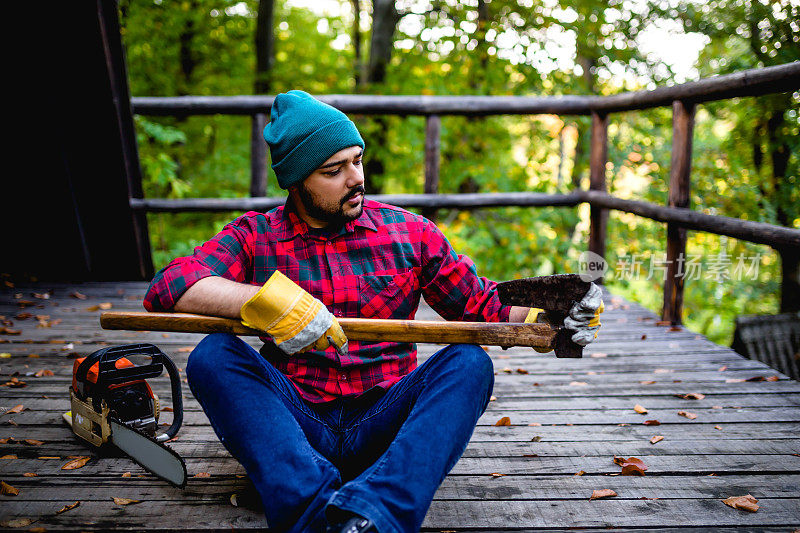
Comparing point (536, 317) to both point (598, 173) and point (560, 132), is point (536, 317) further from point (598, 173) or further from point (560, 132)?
point (560, 132)

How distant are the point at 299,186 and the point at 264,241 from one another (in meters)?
0.21

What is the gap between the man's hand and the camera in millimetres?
1632

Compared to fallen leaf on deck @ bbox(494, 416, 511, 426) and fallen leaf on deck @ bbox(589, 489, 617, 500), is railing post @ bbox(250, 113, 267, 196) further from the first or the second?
fallen leaf on deck @ bbox(589, 489, 617, 500)

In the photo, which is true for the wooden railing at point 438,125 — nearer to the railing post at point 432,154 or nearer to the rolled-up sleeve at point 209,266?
the railing post at point 432,154

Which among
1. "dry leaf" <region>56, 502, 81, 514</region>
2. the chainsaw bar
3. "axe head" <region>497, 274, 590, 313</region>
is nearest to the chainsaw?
the chainsaw bar

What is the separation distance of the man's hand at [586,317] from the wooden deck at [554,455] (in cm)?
52

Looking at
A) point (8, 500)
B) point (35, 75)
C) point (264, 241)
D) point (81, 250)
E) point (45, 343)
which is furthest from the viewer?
point (81, 250)

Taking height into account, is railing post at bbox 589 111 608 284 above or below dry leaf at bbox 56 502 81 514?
above

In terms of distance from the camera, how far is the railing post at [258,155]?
4.52 m

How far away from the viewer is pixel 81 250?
4723 mm

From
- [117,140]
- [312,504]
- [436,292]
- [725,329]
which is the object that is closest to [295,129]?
[436,292]

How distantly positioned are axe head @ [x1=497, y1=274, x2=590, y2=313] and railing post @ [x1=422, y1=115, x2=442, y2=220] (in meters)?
2.86

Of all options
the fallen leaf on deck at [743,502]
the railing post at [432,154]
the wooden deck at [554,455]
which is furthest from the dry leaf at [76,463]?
the railing post at [432,154]

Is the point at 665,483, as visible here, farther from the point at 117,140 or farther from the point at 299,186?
the point at 117,140
